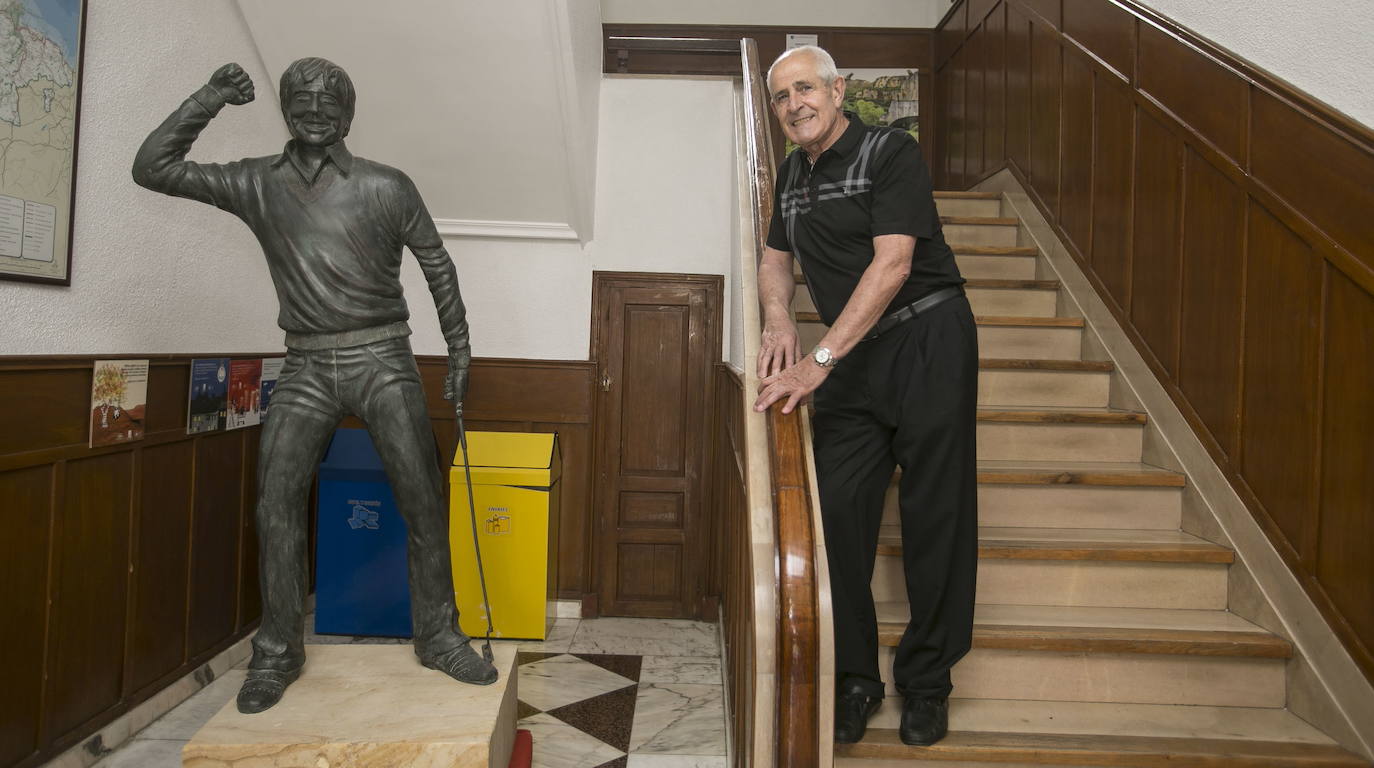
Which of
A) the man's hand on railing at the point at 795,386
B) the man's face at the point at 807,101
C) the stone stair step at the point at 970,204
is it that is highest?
the stone stair step at the point at 970,204

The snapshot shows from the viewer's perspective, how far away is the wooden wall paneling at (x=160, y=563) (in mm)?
2650

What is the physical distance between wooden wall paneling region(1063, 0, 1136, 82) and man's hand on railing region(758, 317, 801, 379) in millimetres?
1802

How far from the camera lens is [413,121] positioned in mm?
3514

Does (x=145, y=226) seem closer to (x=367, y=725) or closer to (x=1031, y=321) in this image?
(x=367, y=725)

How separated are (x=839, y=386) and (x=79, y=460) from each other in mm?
2159

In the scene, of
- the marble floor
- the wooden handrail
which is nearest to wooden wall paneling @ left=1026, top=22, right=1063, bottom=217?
the wooden handrail

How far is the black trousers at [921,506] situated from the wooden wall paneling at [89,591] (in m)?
2.12

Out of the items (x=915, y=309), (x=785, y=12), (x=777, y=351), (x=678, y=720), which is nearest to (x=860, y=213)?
(x=915, y=309)

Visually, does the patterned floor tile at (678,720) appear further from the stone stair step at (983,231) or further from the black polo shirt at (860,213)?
the stone stair step at (983,231)

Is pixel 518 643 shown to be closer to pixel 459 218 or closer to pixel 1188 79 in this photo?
pixel 459 218

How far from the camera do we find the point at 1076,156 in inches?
123

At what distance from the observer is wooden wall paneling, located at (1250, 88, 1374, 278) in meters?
1.70

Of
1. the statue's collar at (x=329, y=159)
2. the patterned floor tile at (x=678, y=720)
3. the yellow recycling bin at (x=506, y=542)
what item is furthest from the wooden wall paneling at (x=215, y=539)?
the patterned floor tile at (x=678, y=720)

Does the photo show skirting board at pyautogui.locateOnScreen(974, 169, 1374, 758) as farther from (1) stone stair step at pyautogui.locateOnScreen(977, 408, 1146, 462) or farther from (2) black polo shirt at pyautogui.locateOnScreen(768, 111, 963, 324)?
(2) black polo shirt at pyautogui.locateOnScreen(768, 111, 963, 324)
